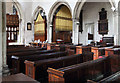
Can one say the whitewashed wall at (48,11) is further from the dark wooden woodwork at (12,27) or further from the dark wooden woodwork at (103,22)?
the dark wooden woodwork at (12,27)

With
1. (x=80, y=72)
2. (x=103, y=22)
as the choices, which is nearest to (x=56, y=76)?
(x=80, y=72)

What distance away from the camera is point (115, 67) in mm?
3506

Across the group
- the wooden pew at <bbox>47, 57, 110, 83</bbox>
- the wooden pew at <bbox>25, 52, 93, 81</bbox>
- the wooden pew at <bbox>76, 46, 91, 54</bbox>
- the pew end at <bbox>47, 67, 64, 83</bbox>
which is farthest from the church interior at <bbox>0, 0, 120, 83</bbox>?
the pew end at <bbox>47, 67, 64, 83</bbox>

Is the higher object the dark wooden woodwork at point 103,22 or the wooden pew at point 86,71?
the dark wooden woodwork at point 103,22

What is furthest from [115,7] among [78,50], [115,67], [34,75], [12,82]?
[12,82]

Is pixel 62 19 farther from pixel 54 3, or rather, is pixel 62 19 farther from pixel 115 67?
pixel 115 67

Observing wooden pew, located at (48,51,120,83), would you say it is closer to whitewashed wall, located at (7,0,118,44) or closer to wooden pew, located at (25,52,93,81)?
wooden pew, located at (25,52,93,81)

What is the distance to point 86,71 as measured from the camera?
271cm

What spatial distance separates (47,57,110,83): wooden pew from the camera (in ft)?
7.34

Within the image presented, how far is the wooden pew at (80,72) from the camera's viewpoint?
2237 mm

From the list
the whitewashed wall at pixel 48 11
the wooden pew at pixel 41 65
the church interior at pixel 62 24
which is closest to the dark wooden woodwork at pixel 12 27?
the church interior at pixel 62 24

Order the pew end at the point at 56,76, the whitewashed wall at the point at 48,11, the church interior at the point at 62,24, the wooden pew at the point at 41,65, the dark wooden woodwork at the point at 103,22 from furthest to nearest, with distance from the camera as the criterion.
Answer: the whitewashed wall at the point at 48,11
the dark wooden woodwork at the point at 103,22
the church interior at the point at 62,24
the wooden pew at the point at 41,65
the pew end at the point at 56,76

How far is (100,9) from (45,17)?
607 centimetres

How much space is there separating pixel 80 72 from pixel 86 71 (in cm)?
24
